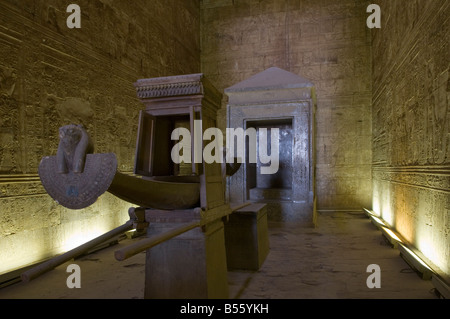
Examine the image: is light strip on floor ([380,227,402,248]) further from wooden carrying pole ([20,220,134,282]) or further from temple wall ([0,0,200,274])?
temple wall ([0,0,200,274])

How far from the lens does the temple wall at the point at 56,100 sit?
14.6 feet

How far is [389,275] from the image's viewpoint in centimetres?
404

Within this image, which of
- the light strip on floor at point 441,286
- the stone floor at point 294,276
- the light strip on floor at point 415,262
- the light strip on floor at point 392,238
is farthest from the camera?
the light strip on floor at point 392,238

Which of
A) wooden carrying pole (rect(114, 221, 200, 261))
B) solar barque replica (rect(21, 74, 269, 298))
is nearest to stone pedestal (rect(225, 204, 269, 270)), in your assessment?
solar barque replica (rect(21, 74, 269, 298))

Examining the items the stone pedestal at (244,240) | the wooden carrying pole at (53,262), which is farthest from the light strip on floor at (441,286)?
the wooden carrying pole at (53,262)

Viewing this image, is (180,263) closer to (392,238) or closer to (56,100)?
(56,100)

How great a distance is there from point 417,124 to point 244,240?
10.2ft

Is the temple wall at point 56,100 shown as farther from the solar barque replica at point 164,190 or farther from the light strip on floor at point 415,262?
the light strip on floor at point 415,262

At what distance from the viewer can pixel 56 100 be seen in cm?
528

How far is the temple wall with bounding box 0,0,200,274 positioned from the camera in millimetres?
4449

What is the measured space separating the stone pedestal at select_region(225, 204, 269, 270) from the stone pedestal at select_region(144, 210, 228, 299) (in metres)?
1.34

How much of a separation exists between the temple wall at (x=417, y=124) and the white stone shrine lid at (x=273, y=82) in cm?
184
